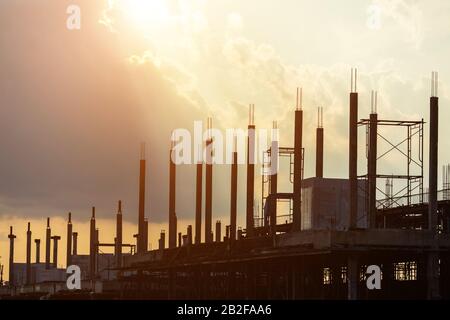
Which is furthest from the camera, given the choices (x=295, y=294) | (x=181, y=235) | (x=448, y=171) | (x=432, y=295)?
(x=181, y=235)

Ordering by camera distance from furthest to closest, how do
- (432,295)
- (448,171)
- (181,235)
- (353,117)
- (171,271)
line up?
(181,235), (171,271), (448,171), (353,117), (432,295)

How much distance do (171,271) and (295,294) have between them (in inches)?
1009

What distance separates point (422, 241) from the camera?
5900 centimetres

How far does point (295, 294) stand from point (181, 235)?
5119 cm

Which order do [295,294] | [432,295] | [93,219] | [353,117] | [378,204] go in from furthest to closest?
[93,219]
[378,204]
[295,294]
[353,117]
[432,295]

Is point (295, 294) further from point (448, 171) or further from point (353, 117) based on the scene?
point (448, 171)

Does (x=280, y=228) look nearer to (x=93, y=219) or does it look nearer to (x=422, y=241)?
(x=422, y=241)

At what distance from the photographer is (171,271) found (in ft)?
302

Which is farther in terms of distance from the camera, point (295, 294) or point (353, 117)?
point (295, 294)
